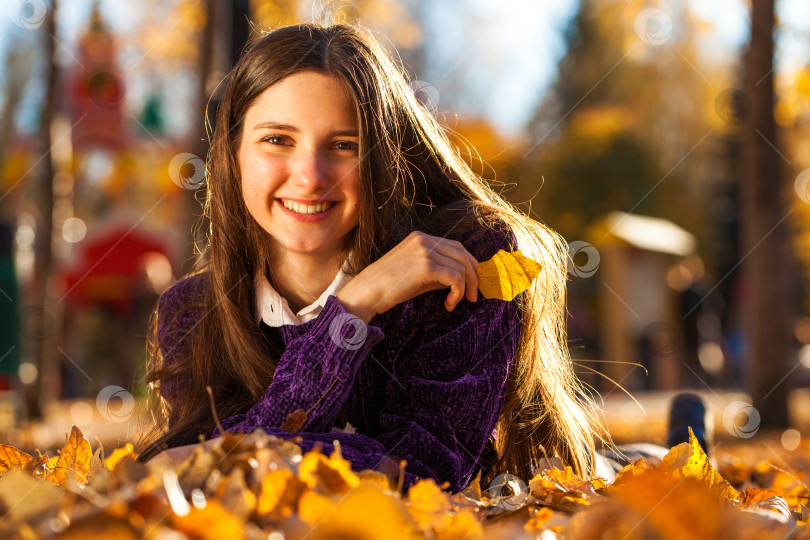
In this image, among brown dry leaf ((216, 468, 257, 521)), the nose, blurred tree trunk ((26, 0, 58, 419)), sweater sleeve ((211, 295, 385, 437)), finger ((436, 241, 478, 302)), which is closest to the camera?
brown dry leaf ((216, 468, 257, 521))

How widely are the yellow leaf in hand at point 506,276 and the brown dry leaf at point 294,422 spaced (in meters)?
0.51

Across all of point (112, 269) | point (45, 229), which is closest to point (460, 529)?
point (45, 229)

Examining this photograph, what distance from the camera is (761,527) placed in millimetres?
1078

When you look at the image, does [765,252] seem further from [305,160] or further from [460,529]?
[460,529]

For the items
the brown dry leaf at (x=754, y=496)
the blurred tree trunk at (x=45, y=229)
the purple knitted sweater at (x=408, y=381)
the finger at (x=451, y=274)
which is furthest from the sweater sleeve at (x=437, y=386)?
the blurred tree trunk at (x=45, y=229)

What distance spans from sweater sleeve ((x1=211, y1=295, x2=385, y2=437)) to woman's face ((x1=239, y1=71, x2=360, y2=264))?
35cm

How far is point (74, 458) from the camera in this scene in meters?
1.78

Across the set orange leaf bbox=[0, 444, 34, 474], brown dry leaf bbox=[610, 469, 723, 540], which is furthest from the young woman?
brown dry leaf bbox=[610, 469, 723, 540]

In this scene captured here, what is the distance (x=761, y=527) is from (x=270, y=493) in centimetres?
60

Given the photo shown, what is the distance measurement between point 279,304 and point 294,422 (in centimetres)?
57

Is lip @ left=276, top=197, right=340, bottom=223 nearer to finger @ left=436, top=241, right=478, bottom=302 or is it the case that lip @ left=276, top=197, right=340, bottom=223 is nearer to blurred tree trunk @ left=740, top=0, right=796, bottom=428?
finger @ left=436, top=241, right=478, bottom=302

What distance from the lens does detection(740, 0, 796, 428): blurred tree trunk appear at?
6.41 m

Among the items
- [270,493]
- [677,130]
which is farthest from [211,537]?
[677,130]

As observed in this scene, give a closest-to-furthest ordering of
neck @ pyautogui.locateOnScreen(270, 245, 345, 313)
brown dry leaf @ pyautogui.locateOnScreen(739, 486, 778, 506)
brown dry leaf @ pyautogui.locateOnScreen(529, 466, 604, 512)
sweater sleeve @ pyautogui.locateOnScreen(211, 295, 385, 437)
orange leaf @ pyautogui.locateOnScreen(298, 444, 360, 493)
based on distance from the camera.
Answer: orange leaf @ pyautogui.locateOnScreen(298, 444, 360, 493), brown dry leaf @ pyautogui.locateOnScreen(529, 466, 604, 512), brown dry leaf @ pyautogui.locateOnScreen(739, 486, 778, 506), sweater sleeve @ pyautogui.locateOnScreen(211, 295, 385, 437), neck @ pyautogui.locateOnScreen(270, 245, 345, 313)
